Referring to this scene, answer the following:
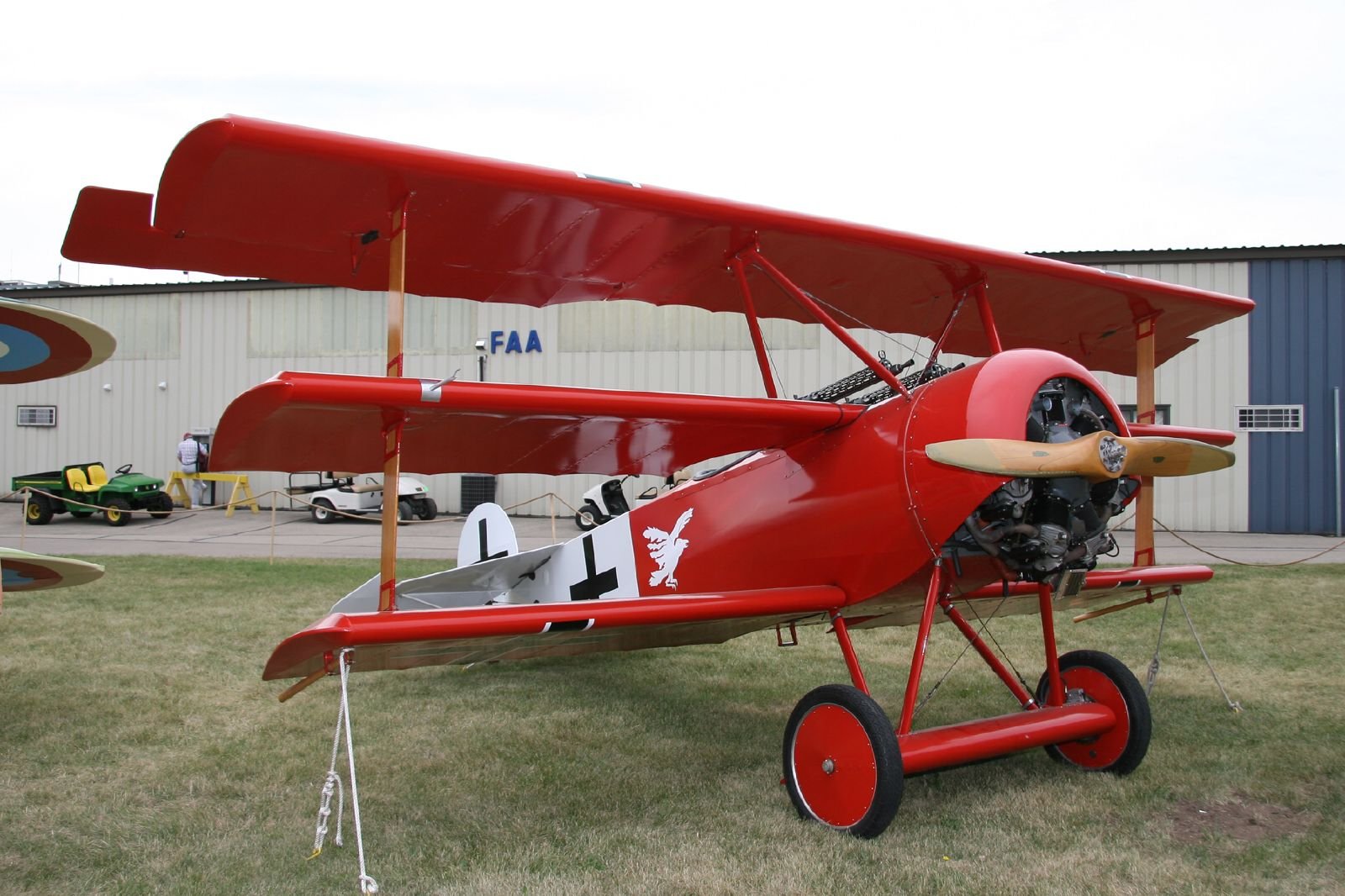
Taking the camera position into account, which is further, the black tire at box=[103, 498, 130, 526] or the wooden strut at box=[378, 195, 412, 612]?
the black tire at box=[103, 498, 130, 526]

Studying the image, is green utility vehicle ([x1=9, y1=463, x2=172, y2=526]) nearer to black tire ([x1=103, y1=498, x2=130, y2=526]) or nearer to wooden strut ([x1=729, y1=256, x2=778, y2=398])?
black tire ([x1=103, y1=498, x2=130, y2=526])

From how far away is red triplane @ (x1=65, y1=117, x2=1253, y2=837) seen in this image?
3.75 metres

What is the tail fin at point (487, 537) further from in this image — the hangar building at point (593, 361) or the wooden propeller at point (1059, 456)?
the hangar building at point (593, 361)

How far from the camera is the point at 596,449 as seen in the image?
4.95 m

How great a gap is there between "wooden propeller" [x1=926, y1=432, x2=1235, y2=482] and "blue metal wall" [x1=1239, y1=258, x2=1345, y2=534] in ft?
56.0

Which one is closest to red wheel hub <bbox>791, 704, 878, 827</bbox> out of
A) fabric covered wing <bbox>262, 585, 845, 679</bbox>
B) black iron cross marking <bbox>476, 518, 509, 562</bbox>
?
fabric covered wing <bbox>262, 585, 845, 679</bbox>

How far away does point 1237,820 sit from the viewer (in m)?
4.19

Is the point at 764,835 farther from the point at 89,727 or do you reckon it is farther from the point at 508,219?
the point at 89,727

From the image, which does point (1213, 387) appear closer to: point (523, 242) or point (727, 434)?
point (727, 434)

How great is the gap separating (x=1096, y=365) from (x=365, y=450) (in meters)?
5.14

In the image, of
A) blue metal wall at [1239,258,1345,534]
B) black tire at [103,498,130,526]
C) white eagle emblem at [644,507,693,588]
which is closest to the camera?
white eagle emblem at [644,507,693,588]

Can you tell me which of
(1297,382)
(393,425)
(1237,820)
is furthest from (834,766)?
(1297,382)

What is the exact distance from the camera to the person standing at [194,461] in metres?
21.5

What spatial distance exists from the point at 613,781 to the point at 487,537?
9.87 ft
